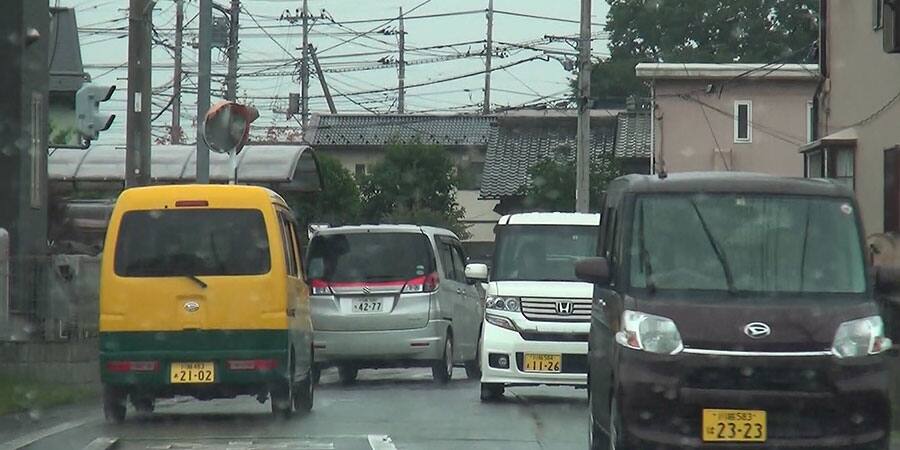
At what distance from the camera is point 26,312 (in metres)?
19.1

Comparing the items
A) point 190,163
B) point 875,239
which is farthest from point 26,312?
point 875,239

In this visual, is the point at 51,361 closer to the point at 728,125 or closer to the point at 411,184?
the point at 411,184

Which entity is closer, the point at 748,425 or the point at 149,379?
the point at 748,425

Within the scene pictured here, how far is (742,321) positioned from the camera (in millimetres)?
9016

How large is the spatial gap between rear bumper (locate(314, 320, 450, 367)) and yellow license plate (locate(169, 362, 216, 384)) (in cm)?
552

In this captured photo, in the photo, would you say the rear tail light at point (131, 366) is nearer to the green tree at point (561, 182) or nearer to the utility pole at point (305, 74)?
the green tree at point (561, 182)

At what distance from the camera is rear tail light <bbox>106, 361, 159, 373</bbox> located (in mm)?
13203

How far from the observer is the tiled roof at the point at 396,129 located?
205 ft

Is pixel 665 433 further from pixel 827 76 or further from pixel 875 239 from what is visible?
pixel 827 76

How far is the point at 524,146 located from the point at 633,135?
16.5 ft

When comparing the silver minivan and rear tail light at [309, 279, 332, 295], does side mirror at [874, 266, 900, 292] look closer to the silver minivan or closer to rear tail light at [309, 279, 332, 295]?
the silver minivan

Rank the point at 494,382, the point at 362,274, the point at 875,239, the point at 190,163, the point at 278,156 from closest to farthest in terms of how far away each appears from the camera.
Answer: the point at 494,382 < the point at 362,274 < the point at 875,239 < the point at 278,156 < the point at 190,163

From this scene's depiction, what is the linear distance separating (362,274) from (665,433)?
33.3ft

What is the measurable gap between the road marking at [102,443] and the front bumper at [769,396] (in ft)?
14.4
